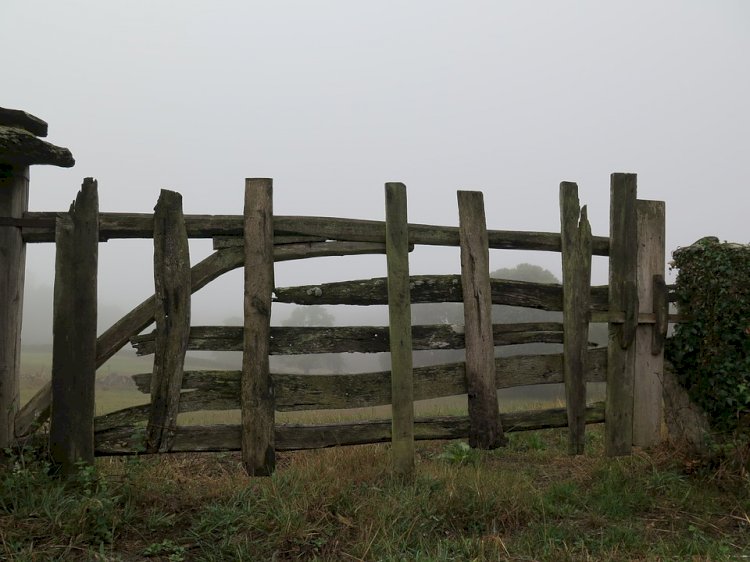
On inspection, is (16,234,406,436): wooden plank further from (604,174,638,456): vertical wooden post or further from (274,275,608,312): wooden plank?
(604,174,638,456): vertical wooden post

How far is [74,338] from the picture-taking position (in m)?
4.64

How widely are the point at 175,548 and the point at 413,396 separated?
2138mm

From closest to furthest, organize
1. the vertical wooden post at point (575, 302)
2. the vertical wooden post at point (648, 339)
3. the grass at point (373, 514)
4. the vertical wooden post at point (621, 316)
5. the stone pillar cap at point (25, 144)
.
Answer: the grass at point (373, 514) → the stone pillar cap at point (25, 144) → the vertical wooden post at point (575, 302) → the vertical wooden post at point (621, 316) → the vertical wooden post at point (648, 339)

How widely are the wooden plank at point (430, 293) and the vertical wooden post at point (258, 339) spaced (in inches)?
7.9

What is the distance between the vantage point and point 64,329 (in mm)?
4637

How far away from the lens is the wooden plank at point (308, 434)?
4805 mm

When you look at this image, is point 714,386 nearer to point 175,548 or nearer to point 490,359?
point 490,359

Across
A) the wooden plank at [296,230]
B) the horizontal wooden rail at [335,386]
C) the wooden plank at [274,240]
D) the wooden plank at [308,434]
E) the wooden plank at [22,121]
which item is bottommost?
the wooden plank at [308,434]

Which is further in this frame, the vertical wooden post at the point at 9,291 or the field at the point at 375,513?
the vertical wooden post at the point at 9,291

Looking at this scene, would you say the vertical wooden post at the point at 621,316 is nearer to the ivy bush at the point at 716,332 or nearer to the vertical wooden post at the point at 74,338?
the ivy bush at the point at 716,332

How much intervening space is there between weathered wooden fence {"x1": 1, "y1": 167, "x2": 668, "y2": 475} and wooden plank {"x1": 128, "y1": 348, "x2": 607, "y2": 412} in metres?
0.01

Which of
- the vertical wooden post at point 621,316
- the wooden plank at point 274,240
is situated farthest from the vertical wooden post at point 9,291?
the vertical wooden post at point 621,316

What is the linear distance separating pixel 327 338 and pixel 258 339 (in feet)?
1.86

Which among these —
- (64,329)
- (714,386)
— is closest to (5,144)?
(64,329)
